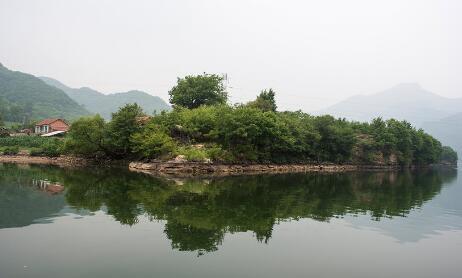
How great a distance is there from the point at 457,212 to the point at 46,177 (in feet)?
107

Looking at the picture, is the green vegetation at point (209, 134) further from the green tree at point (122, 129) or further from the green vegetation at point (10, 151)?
the green vegetation at point (10, 151)

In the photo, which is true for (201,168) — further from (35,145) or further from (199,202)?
(35,145)

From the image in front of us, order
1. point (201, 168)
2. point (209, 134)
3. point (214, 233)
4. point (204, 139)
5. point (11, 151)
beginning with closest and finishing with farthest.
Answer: point (214, 233), point (201, 168), point (209, 134), point (204, 139), point (11, 151)

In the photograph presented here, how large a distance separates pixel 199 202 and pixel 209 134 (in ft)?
87.0

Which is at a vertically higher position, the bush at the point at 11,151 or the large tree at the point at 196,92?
the large tree at the point at 196,92

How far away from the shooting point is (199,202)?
24.8m

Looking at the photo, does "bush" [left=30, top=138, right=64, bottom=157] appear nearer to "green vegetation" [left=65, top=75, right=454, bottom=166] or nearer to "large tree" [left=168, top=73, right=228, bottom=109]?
"green vegetation" [left=65, top=75, right=454, bottom=166]

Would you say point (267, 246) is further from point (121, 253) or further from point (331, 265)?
point (121, 253)

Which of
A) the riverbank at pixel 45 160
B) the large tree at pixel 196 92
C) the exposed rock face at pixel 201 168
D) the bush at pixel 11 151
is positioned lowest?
the exposed rock face at pixel 201 168

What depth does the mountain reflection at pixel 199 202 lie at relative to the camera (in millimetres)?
18484

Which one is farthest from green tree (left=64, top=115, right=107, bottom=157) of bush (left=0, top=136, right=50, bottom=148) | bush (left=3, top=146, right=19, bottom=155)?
bush (left=0, top=136, right=50, bottom=148)

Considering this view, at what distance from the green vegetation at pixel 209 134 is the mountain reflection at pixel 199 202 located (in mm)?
11877

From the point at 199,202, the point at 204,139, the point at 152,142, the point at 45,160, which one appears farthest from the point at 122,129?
the point at 199,202

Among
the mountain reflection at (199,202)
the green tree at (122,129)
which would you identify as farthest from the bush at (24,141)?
the mountain reflection at (199,202)
